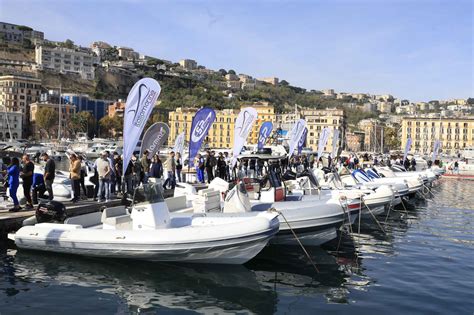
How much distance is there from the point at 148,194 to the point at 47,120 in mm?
129395

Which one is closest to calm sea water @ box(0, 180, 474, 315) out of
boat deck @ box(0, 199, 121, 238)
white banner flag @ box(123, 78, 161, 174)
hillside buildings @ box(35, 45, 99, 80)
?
boat deck @ box(0, 199, 121, 238)

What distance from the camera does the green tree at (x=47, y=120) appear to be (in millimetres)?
130750

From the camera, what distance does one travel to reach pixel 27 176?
1484cm

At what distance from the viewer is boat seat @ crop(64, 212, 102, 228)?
1305cm

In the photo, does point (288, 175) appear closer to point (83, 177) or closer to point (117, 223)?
point (117, 223)

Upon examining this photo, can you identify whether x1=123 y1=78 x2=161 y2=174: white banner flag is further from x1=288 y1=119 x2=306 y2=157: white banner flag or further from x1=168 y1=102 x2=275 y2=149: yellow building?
x1=168 y1=102 x2=275 y2=149: yellow building

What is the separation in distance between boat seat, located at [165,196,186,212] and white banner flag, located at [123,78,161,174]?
2.08 metres

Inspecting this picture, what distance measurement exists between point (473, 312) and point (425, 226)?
1070cm

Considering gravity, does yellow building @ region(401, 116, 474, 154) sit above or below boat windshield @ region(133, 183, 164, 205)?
above

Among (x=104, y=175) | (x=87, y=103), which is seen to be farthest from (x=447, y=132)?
(x=104, y=175)

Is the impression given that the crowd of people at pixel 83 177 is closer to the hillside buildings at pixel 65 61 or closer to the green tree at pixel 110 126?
the green tree at pixel 110 126

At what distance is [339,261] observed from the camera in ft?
44.0

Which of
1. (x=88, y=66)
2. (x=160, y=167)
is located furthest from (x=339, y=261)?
(x=88, y=66)

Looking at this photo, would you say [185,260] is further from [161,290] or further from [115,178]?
[115,178]
